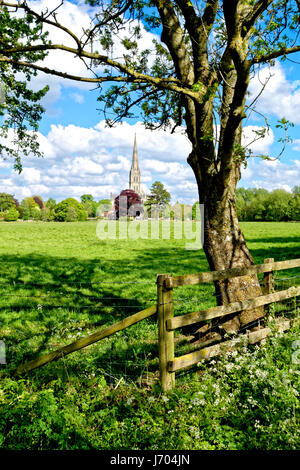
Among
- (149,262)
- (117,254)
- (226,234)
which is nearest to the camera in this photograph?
(226,234)

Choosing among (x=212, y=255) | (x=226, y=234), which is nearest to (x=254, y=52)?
(x=226, y=234)

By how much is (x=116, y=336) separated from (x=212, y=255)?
2.61 m

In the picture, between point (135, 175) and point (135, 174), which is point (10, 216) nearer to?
point (135, 175)

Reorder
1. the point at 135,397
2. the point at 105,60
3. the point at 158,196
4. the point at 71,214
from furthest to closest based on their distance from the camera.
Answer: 1. the point at 158,196
2. the point at 71,214
3. the point at 105,60
4. the point at 135,397

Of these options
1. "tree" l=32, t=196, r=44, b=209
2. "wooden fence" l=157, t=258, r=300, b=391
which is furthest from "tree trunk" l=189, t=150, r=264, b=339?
"tree" l=32, t=196, r=44, b=209

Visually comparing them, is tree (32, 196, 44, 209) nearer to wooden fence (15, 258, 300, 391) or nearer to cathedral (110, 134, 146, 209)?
cathedral (110, 134, 146, 209)

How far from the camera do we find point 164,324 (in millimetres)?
4145

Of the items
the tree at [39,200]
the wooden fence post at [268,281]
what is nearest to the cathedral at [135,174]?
the tree at [39,200]

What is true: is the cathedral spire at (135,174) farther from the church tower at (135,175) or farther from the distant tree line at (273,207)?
the distant tree line at (273,207)

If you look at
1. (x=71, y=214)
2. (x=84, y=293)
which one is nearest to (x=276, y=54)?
(x=84, y=293)

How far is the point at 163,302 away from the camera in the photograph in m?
4.11

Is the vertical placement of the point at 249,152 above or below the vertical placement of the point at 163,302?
above

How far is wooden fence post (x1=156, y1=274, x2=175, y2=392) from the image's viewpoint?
4.11 m
